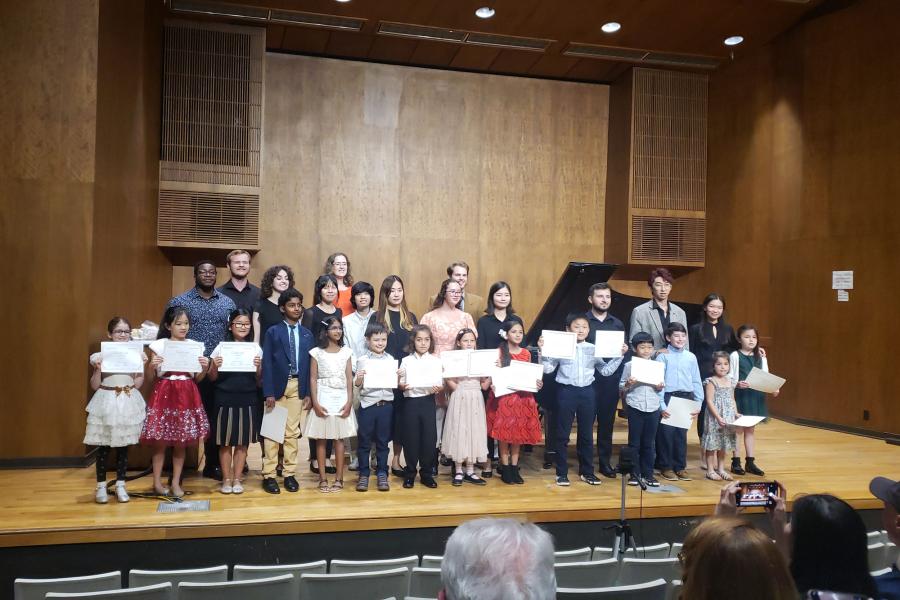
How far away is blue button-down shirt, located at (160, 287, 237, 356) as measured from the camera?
4.58 meters

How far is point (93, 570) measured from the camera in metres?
3.70

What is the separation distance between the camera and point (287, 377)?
4.50m

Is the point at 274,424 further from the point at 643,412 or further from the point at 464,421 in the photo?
the point at 643,412

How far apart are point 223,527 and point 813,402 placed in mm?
6309

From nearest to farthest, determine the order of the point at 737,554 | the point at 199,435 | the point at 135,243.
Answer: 1. the point at 737,554
2. the point at 199,435
3. the point at 135,243

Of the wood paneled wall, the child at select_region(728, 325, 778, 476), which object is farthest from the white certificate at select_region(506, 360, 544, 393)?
the wood paneled wall

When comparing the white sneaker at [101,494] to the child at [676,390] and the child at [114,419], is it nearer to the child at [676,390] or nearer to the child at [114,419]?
the child at [114,419]

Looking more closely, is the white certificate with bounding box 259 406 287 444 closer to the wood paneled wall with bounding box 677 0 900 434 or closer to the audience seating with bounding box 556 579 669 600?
the audience seating with bounding box 556 579 669 600

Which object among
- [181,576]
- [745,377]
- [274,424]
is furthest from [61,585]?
[745,377]

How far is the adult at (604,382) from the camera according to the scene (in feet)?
16.5

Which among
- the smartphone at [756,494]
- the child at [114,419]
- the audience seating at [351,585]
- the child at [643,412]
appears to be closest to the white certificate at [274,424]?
the child at [114,419]

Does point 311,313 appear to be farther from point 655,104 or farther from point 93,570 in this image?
point 655,104

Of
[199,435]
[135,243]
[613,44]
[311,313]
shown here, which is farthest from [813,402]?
[135,243]

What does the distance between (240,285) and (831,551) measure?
13.9 feet
